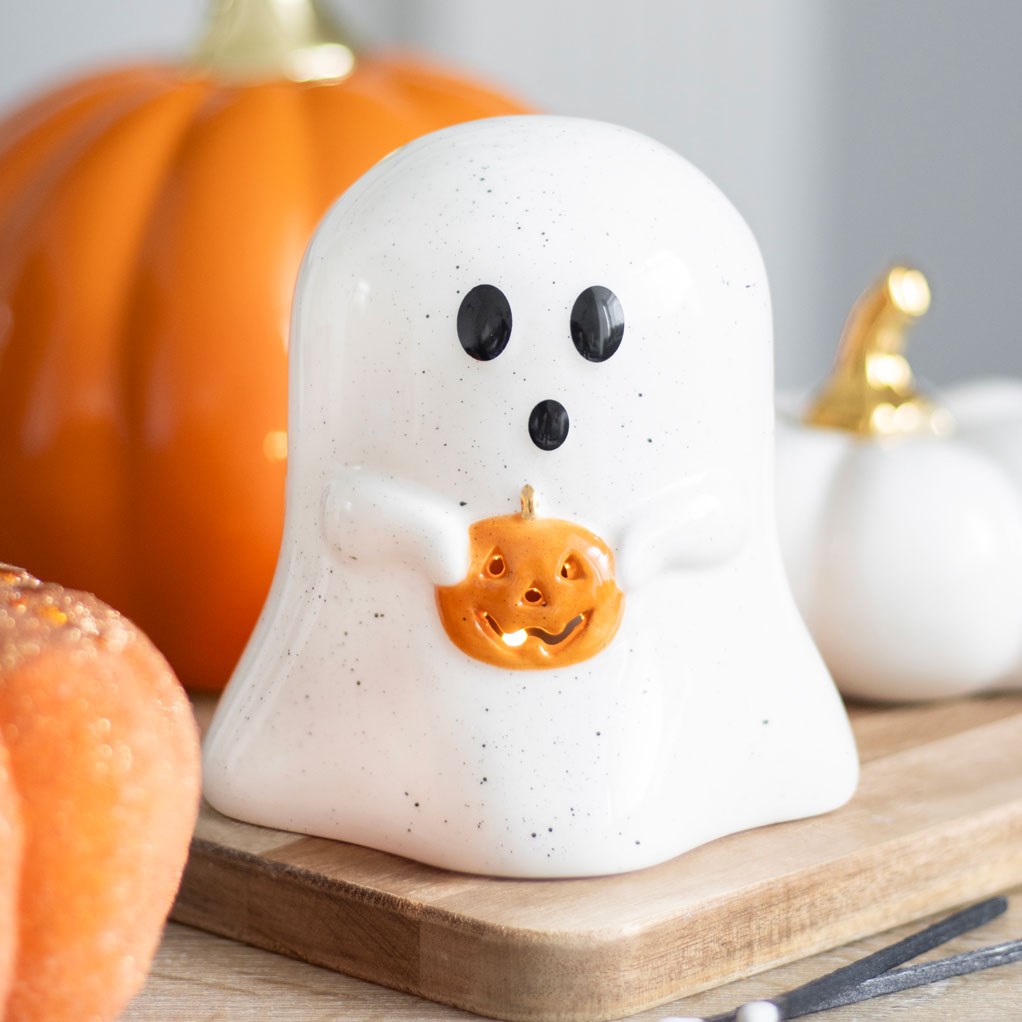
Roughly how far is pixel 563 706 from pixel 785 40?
62.2 inches

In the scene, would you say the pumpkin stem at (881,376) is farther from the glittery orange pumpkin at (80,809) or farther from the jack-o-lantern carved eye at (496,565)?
the glittery orange pumpkin at (80,809)

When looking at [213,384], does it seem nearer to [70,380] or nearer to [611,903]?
[70,380]

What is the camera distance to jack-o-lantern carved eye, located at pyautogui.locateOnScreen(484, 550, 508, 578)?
21.8 inches

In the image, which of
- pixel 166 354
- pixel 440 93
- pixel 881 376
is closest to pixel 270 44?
pixel 440 93

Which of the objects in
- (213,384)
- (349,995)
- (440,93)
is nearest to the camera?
(349,995)

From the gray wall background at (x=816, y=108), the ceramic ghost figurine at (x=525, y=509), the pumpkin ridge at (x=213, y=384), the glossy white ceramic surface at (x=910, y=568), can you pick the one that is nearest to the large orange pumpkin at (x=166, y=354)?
the pumpkin ridge at (x=213, y=384)

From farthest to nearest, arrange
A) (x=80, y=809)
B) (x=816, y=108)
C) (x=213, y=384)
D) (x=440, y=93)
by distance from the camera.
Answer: (x=816, y=108) < (x=440, y=93) < (x=213, y=384) < (x=80, y=809)

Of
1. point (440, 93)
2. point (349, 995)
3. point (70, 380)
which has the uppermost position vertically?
point (440, 93)

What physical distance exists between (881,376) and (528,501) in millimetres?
325

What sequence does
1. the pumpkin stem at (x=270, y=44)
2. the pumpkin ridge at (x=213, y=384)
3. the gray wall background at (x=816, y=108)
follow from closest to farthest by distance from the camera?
1. the pumpkin ridge at (x=213, y=384)
2. the pumpkin stem at (x=270, y=44)
3. the gray wall background at (x=816, y=108)

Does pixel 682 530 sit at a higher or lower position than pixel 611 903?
higher

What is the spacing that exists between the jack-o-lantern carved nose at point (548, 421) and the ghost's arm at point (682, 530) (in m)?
0.04

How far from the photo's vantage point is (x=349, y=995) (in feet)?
1.75

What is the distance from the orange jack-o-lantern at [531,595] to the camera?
55 cm
